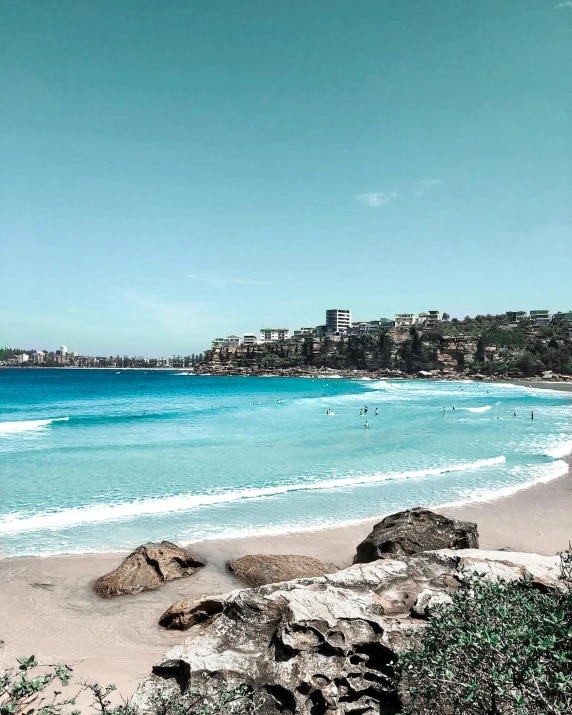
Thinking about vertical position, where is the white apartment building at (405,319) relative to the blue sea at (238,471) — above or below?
above

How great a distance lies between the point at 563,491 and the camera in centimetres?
1586

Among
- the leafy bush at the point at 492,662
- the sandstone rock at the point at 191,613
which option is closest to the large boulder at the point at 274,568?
the sandstone rock at the point at 191,613

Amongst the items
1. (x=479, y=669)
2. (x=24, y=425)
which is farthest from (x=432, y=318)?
(x=479, y=669)

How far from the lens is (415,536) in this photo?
30.2 feet

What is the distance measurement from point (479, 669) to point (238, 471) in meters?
16.2

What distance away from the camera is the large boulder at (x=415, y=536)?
29.5ft

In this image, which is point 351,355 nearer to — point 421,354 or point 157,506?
point 421,354

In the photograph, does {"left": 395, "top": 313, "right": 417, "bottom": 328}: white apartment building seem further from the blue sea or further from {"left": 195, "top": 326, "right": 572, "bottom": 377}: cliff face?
the blue sea

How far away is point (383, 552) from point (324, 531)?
321 centimetres

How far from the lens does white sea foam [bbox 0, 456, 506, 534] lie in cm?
1249

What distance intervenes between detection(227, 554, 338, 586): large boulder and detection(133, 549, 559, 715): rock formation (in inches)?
128

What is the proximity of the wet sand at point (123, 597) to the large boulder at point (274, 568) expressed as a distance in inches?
11.6

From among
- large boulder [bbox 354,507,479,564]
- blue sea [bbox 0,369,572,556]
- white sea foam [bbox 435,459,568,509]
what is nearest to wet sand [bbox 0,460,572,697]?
white sea foam [bbox 435,459,568,509]

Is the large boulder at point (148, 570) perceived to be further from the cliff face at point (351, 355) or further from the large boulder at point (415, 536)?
the cliff face at point (351, 355)
